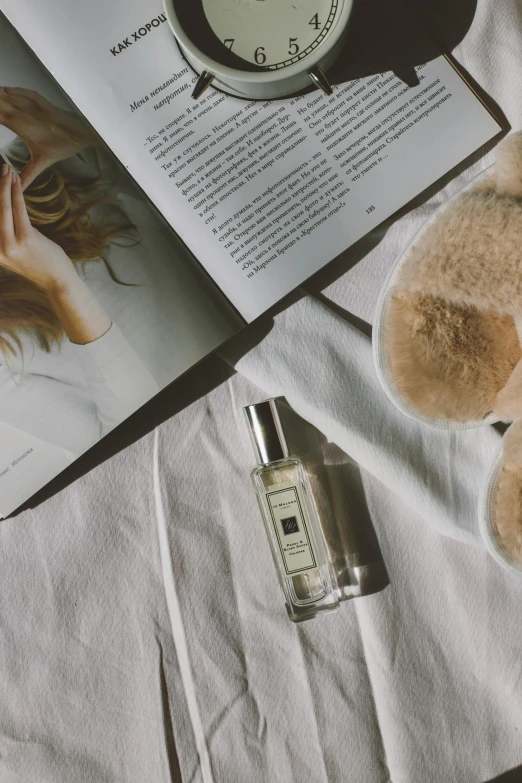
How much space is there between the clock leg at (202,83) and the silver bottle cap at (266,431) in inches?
7.7

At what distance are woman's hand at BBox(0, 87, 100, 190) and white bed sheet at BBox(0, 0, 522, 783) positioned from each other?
0.18 meters

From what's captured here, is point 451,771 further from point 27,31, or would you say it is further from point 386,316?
point 27,31

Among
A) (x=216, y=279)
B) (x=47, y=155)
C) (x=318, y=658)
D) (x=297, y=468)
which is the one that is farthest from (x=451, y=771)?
(x=47, y=155)

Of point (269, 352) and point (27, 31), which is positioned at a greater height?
point (27, 31)

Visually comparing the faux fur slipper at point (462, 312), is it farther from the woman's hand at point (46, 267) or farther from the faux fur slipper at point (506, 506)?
the woman's hand at point (46, 267)

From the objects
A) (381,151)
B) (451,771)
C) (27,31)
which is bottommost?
(451,771)

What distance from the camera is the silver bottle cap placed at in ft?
1.17

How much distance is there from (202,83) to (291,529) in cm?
29

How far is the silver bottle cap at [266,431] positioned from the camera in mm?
356

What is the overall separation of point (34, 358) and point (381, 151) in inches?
10.6

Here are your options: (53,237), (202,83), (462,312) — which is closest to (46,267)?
(53,237)

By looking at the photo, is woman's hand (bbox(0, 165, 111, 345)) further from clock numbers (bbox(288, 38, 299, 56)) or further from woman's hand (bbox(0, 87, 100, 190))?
clock numbers (bbox(288, 38, 299, 56))

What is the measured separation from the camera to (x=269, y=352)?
0.39 m

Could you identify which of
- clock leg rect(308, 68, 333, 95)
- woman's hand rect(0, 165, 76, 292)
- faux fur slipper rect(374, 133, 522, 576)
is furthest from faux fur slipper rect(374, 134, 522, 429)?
woman's hand rect(0, 165, 76, 292)
